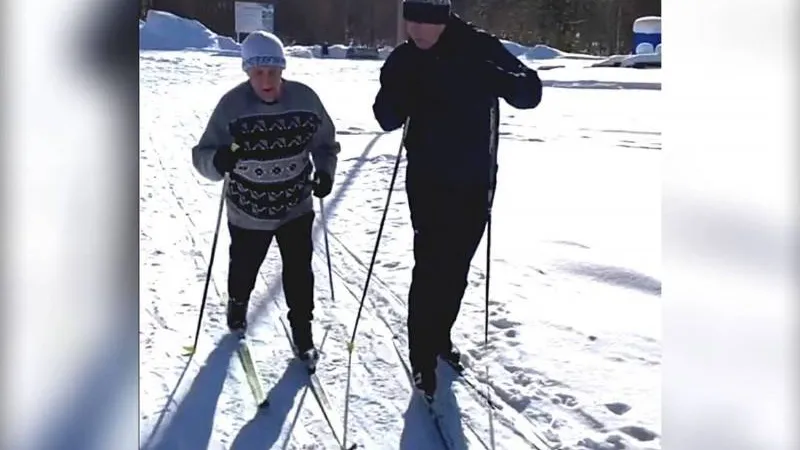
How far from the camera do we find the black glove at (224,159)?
1200 mm

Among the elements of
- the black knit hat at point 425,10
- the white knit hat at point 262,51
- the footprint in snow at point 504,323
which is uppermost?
the black knit hat at point 425,10

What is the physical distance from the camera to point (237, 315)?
1.24 m

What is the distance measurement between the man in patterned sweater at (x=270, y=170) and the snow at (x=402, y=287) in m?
0.02

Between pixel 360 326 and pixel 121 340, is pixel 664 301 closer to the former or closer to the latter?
pixel 360 326

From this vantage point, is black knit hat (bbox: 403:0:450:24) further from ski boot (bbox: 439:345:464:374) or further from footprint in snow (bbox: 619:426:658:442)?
footprint in snow (bbox: 619:426:658:442)

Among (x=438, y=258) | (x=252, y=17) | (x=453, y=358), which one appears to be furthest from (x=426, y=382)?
(x=252, y=17)

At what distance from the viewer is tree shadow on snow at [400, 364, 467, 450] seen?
1.23 metres

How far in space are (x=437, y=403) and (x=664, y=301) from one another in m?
0.30

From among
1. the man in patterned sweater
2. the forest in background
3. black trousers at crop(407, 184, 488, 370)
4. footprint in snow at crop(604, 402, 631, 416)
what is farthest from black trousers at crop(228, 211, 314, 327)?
footprint in snow at crop(604, 402, 631, 416)

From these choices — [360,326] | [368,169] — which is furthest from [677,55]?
[360,326]

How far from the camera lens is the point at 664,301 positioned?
3.94 ft

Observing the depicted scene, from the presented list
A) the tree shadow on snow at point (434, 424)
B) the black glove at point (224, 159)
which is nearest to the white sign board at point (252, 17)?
the black glove at point (224, 159)

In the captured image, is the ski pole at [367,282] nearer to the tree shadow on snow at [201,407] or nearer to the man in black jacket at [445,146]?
the man in black jacket at [445,146]

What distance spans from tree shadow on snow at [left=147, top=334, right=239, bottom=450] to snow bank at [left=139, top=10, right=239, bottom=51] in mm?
348
